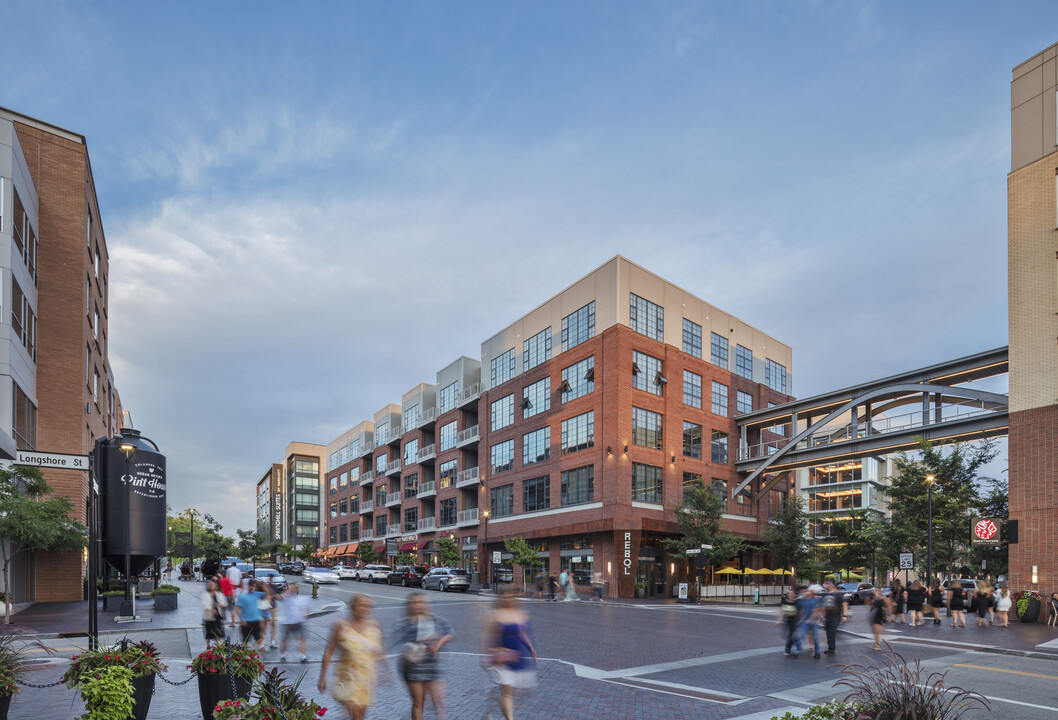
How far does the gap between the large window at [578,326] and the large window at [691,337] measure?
7.55 metres

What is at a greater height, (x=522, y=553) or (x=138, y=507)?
(x=138, y=507)

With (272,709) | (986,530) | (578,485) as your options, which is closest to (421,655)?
(272,709)

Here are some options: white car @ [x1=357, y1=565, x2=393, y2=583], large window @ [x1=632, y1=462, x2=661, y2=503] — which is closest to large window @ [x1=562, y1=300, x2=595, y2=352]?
large window @ [x1=632, y1=462, x2=661, y2=503]

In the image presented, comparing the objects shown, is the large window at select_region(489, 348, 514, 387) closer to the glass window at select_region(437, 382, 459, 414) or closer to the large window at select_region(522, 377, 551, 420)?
the large window at select_region(522, 377, 551, 420)

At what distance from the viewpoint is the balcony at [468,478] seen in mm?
57431

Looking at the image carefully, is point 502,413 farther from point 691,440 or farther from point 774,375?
point 774,375

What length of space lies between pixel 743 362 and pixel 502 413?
19.6 metres

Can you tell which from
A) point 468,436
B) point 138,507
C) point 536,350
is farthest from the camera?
point 468,436

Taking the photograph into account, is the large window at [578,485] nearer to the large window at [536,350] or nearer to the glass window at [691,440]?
the glass window at [691,440]

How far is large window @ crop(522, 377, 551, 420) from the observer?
49281 mm

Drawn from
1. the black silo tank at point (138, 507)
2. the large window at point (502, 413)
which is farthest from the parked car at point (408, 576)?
the black silo tank at point (138, 507)

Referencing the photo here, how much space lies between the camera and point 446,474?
64.2 meters

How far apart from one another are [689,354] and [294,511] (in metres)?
93.4

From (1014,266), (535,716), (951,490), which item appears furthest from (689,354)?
(535,716)
